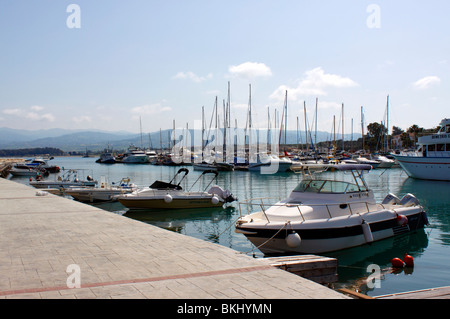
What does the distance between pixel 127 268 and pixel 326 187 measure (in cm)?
982

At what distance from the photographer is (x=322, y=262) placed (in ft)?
29.2

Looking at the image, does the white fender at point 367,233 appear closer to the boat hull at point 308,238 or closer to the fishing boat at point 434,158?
the boat hull at point 308,238

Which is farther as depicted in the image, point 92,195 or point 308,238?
point 92,195

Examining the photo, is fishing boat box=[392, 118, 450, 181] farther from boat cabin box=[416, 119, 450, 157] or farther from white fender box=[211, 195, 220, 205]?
white fender box=[211, 195, 220, 205]

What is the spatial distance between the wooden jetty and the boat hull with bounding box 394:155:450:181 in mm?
43225

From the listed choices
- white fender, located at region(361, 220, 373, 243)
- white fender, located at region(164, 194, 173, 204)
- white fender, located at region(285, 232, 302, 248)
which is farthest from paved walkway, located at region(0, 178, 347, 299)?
white fender, located at region(164, 194, 173, 204)

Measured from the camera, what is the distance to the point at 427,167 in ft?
157

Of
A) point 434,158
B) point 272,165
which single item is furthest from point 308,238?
point 272,165

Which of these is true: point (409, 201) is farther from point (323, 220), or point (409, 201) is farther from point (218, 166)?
point (218, 166)

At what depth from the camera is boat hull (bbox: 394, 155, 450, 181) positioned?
46.2 metres

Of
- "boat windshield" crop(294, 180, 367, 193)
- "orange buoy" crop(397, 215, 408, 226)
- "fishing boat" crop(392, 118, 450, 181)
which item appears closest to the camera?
"boat windshield" crop(294, 180, 367, 193)

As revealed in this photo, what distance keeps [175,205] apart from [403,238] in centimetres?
1384

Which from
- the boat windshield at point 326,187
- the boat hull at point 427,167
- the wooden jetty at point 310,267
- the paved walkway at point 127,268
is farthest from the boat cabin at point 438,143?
the paved walkway at point 127,268
